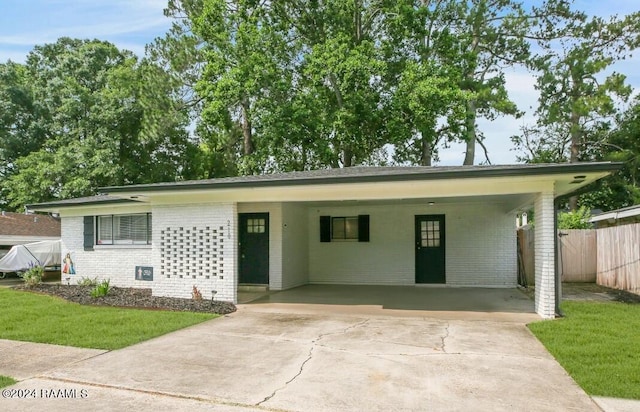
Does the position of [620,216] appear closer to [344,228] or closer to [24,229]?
[344,228]

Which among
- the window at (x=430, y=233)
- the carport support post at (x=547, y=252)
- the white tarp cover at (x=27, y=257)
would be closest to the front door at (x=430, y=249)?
the window at (x=430, y=233)

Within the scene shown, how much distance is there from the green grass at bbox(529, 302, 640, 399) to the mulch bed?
5870mm

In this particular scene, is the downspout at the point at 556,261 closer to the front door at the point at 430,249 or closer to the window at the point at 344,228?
the front door at the point at 430,249

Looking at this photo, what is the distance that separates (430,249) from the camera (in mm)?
13508

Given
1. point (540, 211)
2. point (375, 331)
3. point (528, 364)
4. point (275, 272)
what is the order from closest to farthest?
point (528, 364), point (375, 331), point (540, 211), point (275, 272)

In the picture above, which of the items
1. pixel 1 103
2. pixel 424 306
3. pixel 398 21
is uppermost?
pixel 398 21

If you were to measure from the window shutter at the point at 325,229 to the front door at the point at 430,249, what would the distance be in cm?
270

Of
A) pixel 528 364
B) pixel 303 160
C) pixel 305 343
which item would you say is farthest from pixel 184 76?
pixel 528 364

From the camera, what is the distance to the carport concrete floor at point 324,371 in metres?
4.38

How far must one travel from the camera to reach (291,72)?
2338 cm

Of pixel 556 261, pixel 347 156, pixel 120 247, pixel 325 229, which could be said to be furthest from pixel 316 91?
pixel 556 261

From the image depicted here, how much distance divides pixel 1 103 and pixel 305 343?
83.3 feet

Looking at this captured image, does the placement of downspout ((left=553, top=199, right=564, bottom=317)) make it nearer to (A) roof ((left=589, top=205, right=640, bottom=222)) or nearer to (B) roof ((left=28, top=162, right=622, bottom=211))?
(B) roof ((left=28, top=162, right=622, bottom=211))

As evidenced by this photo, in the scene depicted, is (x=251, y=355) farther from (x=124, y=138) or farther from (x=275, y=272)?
(x=124, y=138)
